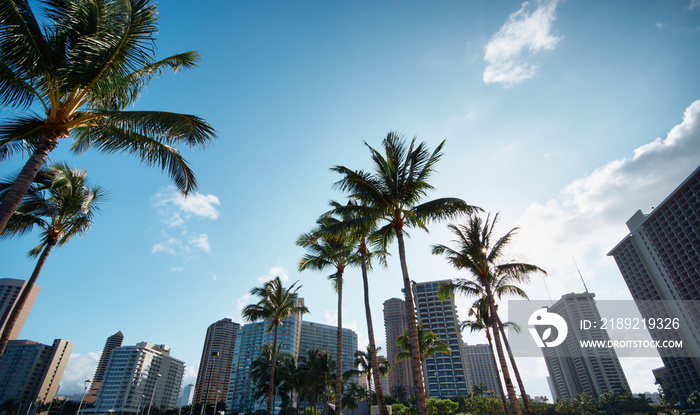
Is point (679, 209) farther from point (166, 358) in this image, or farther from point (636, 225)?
point (166, 358)

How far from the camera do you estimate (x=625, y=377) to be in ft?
445

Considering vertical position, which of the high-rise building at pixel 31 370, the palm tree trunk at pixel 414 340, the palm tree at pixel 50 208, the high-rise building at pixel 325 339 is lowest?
the palm tree trunk at pixel 414 340

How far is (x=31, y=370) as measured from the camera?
125938 millimetres

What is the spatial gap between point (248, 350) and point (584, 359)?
16289 centimetres

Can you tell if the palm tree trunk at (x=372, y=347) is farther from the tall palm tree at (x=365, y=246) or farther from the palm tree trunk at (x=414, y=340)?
the palm tree trunk at (x=414, y=340)

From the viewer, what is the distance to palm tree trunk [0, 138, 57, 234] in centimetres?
593

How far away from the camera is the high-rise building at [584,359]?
439 feet

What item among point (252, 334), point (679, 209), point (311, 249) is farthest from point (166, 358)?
point (679, 209)

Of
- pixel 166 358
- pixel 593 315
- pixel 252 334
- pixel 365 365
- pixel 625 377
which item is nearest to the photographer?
pixel 365 365

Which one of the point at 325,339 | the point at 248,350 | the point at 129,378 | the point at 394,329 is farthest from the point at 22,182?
the point at 129,378

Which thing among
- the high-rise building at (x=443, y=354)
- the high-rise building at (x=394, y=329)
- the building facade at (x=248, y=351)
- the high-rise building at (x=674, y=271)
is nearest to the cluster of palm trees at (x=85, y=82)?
the high-rise building at (x=443, y=354)

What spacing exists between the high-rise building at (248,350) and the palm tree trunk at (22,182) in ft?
470

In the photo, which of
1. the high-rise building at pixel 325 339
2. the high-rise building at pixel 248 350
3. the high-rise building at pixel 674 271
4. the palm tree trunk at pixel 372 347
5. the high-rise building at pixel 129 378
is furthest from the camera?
the high-rise building at pixel 325 339

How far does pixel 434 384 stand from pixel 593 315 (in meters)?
102
